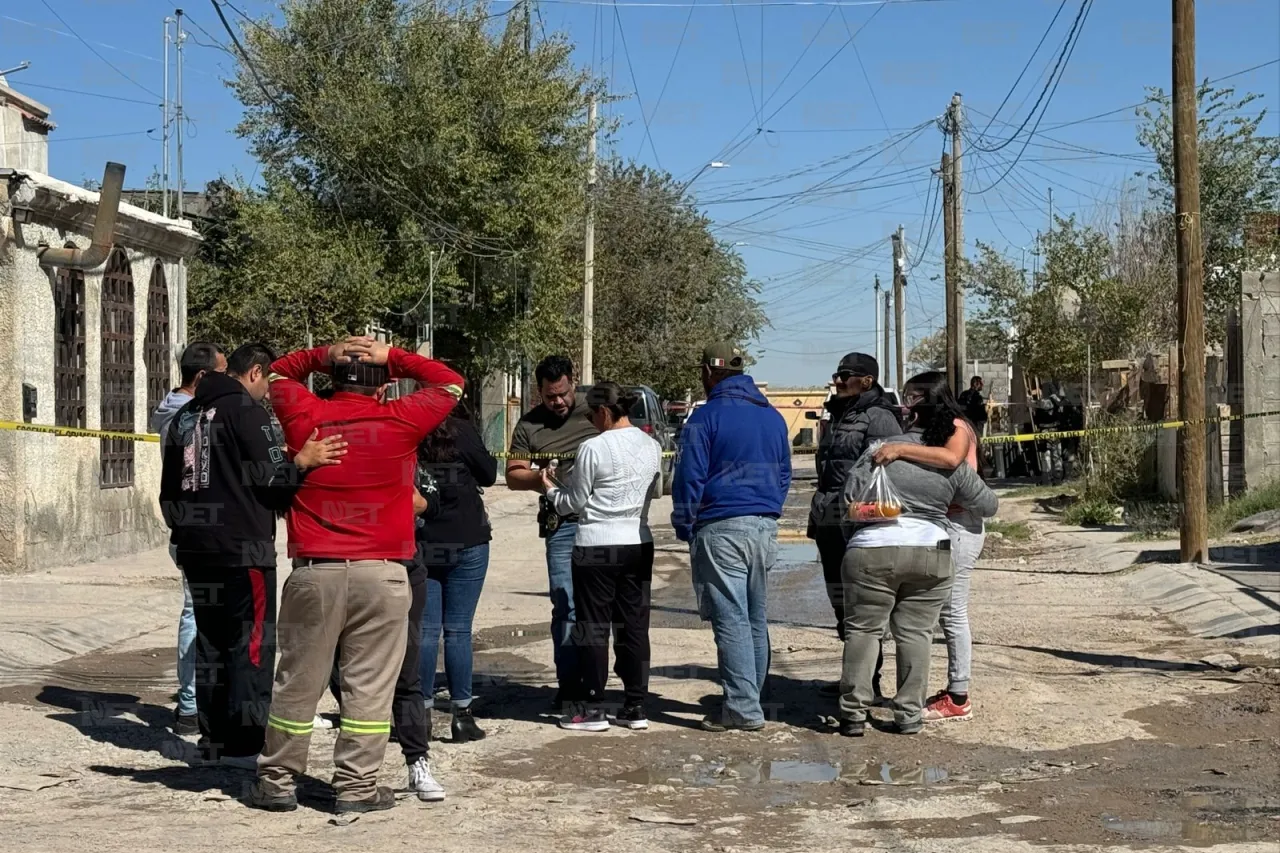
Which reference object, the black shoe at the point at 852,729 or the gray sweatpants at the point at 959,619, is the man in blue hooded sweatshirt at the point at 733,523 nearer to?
the black shoe at the point at 852,729

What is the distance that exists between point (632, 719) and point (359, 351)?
2.91 metres

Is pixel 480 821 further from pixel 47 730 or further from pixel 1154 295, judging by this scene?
pixel 1154 295

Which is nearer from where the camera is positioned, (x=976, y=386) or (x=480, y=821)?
(x=480, y=821)

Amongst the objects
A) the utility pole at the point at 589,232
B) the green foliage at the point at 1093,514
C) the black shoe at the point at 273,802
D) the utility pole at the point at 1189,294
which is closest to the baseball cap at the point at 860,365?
the black shoe at the point at 273,802

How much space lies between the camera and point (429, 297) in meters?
31.3

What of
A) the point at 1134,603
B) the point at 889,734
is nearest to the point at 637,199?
the point at 1134,603

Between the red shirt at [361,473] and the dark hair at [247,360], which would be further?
the dark hair at [247,360]

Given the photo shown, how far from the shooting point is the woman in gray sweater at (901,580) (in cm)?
809

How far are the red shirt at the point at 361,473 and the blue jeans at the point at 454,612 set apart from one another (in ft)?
4.19

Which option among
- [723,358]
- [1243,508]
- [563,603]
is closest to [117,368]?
[563,603]

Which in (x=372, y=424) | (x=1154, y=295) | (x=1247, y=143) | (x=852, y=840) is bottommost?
(x=852, y=840)

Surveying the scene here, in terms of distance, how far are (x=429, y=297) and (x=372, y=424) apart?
25.2 meters

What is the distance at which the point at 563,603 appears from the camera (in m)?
8.64

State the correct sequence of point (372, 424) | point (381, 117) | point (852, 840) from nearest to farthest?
point (852, 840)
point (372, 424)
point (381, 117)
